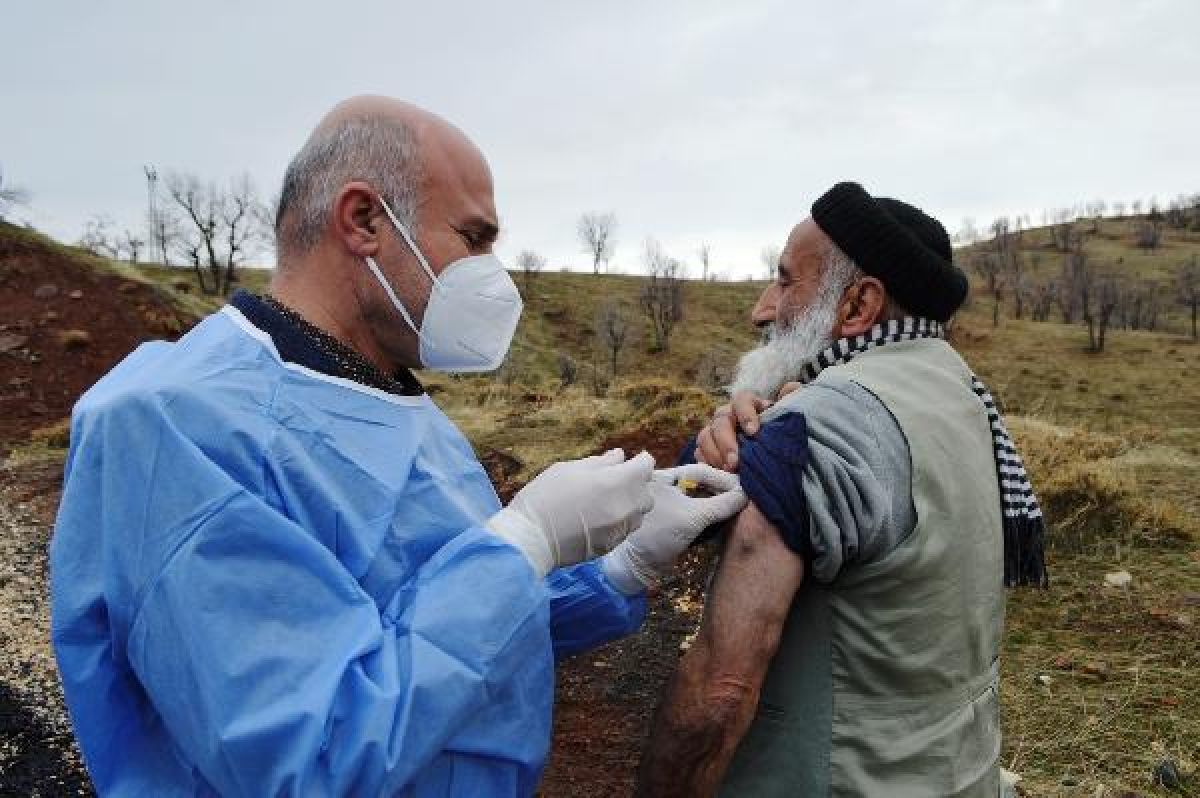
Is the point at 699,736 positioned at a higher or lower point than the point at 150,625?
lower

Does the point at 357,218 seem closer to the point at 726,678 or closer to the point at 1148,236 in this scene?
the point at 726,678

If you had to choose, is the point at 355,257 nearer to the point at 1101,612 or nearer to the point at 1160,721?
the point at 1160,721

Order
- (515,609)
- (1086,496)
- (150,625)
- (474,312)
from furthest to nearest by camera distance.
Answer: (1086,496), (474,312), (515,609), (150,625)

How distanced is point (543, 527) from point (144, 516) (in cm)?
66

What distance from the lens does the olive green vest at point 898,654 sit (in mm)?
1557

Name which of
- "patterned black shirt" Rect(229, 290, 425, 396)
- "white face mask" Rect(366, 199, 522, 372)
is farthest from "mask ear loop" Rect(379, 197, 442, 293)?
"patterned black shirt" Rect(229, 290, 425, 396)

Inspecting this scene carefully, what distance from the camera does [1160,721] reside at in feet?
12.5

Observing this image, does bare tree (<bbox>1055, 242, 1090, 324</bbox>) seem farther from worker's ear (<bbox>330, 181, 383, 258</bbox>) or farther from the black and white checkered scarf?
worker's ear (<bbox>330, 181, 383, 258</bbox>)

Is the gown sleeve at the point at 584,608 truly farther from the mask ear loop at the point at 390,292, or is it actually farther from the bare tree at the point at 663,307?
the bare tree at the point at 663,307

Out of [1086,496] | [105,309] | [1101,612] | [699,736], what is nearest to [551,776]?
[699,736]

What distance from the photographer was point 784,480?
1.53m

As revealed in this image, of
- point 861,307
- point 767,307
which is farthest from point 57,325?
point 861,307

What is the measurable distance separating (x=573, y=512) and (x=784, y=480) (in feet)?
1.31

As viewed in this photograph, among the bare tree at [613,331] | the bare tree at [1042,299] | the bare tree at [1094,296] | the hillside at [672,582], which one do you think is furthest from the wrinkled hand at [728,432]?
the bare tree at [1042,299]
